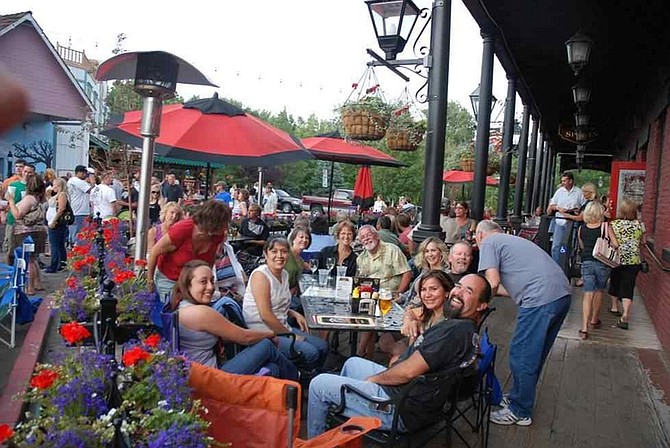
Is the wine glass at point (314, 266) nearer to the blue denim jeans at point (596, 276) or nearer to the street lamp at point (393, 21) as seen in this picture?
the street lamp at point (393, 21)

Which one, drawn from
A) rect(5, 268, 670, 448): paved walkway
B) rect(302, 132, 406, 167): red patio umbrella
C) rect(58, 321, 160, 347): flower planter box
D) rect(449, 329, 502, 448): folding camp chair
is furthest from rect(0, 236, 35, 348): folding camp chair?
rect(302, 132, 406, 167): red patio umbrella

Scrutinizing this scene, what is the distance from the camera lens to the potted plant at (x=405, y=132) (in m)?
7.27

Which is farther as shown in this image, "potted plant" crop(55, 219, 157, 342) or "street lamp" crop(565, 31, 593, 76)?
"street lamp" crop(565, 31, 593, 76)

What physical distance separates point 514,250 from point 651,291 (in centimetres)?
448

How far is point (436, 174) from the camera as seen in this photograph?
5.82 meters

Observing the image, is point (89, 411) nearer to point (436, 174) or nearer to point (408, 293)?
point (408, 293)

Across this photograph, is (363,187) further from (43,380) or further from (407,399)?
(43,380)

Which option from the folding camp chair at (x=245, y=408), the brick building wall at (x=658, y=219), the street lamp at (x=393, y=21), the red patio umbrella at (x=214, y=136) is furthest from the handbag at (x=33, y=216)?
the brick building wall at (x=658, y=219)

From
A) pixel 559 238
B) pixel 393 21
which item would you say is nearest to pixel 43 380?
pixel 393 21

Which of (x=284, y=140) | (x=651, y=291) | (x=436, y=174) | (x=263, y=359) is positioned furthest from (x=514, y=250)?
(x=651, y=291)

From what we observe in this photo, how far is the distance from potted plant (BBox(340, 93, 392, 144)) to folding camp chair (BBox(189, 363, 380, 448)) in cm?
452

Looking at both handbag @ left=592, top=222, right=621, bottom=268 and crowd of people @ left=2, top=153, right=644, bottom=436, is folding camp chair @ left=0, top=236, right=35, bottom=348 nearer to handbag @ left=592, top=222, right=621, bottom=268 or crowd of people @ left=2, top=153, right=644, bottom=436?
crowd of people @ left=2, top=153, right=644, bottom=436

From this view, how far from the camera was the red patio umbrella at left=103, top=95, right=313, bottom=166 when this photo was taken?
5621mm

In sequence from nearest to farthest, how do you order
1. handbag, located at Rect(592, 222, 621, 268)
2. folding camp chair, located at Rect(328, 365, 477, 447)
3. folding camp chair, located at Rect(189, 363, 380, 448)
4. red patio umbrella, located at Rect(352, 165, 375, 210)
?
folding camp chair, located at Rect(189, 363, 380, 448)
folding camp chair, located at Rect(328, 365, 477, 447)
handbag, located at Rect(592, 222, 621, 268)
red patio umbrella, located at Rect(352, 165, 375, 210)
